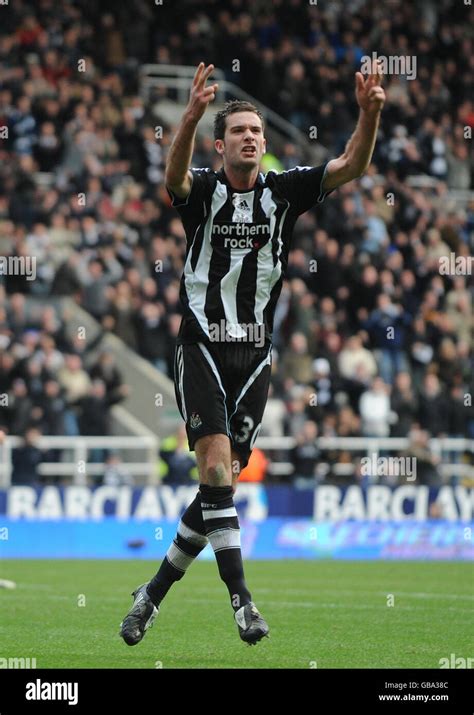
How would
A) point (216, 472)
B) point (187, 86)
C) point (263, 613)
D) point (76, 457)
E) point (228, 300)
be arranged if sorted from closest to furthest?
point (216, 472) < point (228, 300) < point (263, 613) < point (76, 457) < point (187, 86)

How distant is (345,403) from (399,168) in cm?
681

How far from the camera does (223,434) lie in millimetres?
7945

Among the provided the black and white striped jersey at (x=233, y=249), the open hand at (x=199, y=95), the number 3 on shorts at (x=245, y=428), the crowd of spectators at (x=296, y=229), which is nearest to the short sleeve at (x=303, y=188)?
the black and white striped jersey at (x=233, y=249)

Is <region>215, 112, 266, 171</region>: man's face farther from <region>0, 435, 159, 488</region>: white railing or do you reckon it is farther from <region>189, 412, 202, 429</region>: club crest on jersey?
<region>0, 435, 159, 488</region>: white railing

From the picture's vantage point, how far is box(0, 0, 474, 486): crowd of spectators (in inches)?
869

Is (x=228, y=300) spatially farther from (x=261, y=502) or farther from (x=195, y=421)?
(x=261, y=502)

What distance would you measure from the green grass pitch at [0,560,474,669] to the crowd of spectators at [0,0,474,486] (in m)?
5.06

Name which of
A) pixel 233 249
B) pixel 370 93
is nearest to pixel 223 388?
pixel 233 249

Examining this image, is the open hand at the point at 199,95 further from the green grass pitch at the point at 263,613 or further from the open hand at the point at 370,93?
the green grass pitch at the point at 263,613

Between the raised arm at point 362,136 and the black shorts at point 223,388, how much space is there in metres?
1.03

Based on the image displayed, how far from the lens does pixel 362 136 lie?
7941 mm

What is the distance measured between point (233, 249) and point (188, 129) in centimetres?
87

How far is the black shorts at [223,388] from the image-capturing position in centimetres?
800

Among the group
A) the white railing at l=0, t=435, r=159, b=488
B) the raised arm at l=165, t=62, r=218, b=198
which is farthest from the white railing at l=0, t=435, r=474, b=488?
the raised arm at l=165, t=62, r=218, b=198
